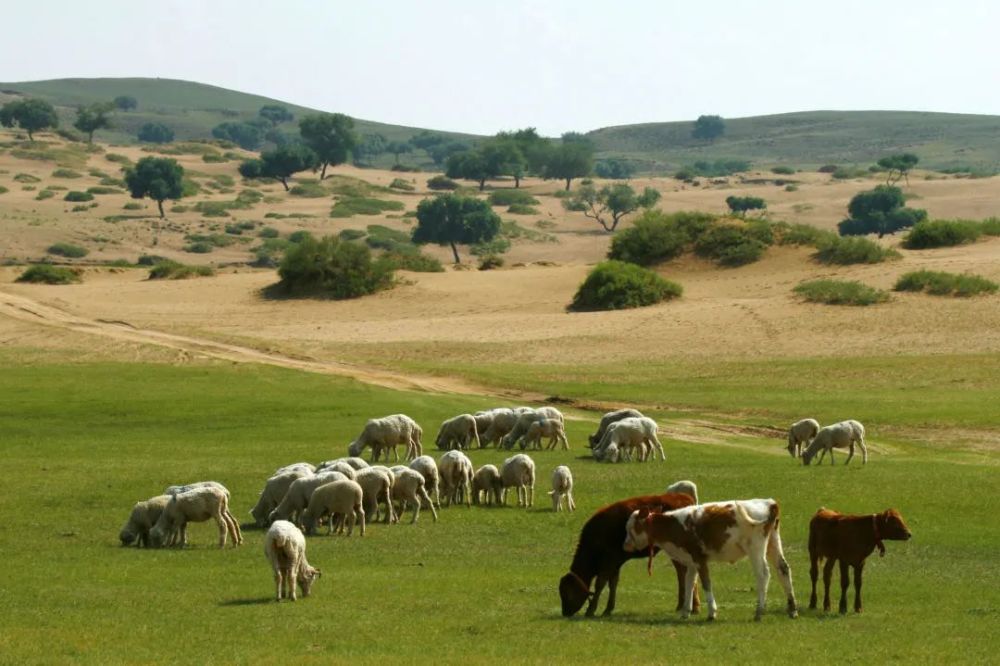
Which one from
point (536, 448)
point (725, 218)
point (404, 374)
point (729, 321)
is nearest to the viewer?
Answer: point (536, 448)

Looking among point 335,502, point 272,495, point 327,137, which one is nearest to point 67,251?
point 327,137

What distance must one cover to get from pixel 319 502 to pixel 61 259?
8918 cm

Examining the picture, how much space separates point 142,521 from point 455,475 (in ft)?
20.6

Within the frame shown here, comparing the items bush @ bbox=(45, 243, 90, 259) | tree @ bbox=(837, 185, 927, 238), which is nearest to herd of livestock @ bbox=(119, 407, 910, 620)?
bush @ bbox=(45, 243, 90, 259)

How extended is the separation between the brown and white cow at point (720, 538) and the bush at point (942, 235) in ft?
232

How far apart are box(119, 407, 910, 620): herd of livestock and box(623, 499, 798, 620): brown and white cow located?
11 millimetres

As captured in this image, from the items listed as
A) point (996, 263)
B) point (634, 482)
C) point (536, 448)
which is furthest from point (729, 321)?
point (634, 482)

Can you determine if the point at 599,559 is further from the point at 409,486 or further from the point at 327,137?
the point at 327,137

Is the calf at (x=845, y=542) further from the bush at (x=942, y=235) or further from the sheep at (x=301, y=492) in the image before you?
the bush at (x=942, y=235)

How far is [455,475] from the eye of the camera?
29.0m

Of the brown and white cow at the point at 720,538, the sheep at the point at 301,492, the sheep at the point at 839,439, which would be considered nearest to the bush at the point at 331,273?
the sheep at the point at 839,439

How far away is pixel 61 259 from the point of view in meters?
110

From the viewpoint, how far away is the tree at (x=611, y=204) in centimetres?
13850

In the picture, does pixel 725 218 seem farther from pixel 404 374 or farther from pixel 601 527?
pixel 601 527
